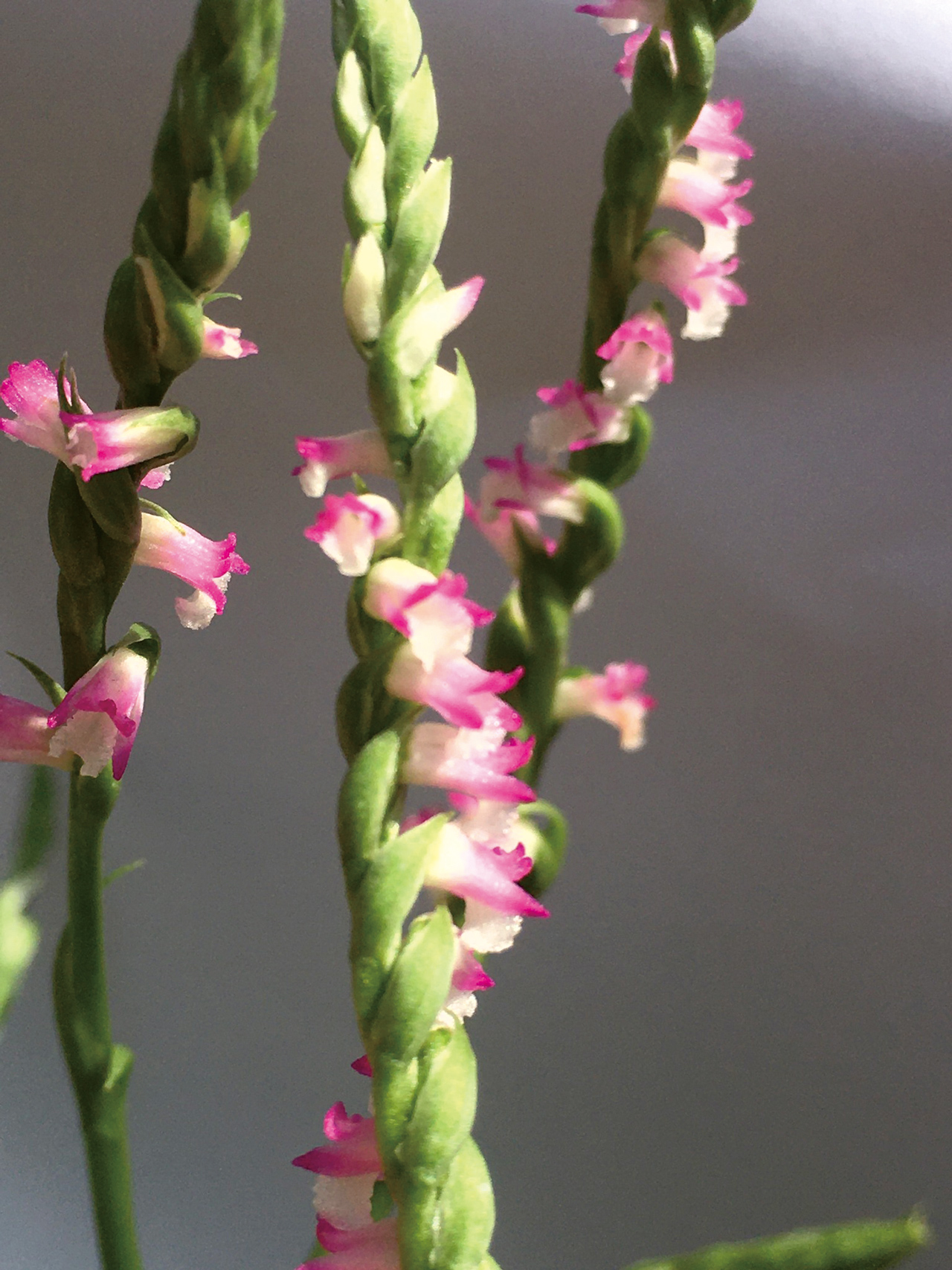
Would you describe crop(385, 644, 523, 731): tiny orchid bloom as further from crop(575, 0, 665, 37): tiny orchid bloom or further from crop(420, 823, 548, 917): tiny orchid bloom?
crop(575, 0, 665, 37): tiny orchid bloom

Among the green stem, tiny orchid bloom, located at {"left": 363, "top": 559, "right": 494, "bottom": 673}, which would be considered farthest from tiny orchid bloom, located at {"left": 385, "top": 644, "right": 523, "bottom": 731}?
the green stem

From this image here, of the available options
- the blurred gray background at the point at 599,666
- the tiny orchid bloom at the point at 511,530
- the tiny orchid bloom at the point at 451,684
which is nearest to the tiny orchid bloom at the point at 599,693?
the tiny orchid bloom at the point at 511,530

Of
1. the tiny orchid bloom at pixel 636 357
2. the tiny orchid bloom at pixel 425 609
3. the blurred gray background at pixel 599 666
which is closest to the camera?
the tiny orchid bloom at pixel 425 609

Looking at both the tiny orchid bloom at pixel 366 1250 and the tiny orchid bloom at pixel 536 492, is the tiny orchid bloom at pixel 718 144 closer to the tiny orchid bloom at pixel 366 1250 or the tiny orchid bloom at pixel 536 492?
the tiny orchid bloom at pixel 536 492

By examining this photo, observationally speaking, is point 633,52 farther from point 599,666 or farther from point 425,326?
point 599,666

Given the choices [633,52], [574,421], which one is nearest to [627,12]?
[633,52]

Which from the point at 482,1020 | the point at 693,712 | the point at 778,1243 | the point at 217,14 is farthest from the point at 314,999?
the point at 217,14
